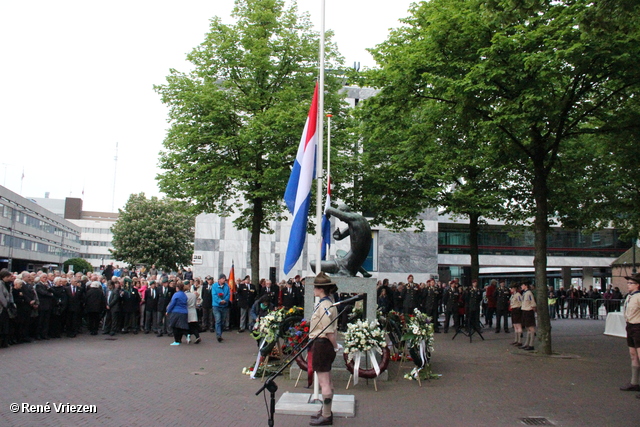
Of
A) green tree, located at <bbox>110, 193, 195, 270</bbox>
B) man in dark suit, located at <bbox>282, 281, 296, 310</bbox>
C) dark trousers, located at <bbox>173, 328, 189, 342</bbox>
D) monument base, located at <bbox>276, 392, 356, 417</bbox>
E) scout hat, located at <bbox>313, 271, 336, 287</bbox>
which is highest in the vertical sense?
green tree, located at <bbox>110, 193, 195, 270</bbox>

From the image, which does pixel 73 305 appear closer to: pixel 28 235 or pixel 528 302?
pixel 528 302

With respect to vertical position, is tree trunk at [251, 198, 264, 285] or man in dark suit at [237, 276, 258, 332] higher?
tree trunk at [251, 198, 264, 285]

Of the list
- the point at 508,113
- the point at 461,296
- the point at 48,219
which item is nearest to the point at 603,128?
the point at 508,113

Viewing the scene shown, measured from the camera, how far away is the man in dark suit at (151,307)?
60.1 feet

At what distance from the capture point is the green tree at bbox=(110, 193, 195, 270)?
172 ft

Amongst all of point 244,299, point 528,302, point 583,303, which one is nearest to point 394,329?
point 528,302

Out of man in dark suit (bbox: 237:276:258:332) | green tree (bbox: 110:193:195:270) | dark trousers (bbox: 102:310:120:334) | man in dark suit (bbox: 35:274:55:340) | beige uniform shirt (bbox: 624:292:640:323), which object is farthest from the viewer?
green tree (bbox: 110:193:195:270)

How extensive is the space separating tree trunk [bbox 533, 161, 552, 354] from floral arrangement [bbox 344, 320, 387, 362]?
6.34 meters

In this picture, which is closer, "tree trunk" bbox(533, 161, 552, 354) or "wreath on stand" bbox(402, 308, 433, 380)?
"wreath on stand" bbox(402, 308, 433, 380)

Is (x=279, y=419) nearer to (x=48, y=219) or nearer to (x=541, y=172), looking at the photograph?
(x=541, y=172)

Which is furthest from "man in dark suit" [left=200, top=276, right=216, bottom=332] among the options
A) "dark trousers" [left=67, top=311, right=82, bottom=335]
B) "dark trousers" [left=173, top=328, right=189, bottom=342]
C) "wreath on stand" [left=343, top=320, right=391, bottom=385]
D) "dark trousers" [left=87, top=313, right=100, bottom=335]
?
"wreath on stand" [left=343, top=320, right=391, bottom=385]

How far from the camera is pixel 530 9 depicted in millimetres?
10430

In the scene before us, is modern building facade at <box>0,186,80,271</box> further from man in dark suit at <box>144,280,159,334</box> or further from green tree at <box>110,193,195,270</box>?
man in dark suit at <box>144,280,159,334</box>

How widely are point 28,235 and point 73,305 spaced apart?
56.4 metres
